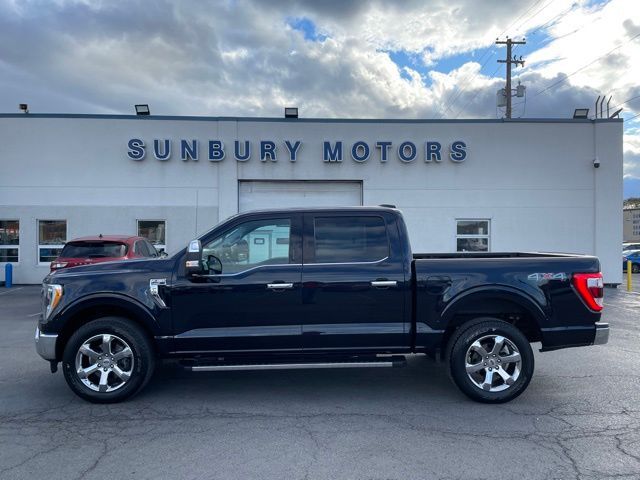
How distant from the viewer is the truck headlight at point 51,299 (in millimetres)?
5004

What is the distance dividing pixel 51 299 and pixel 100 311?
483mm

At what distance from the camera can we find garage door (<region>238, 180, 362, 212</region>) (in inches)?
651

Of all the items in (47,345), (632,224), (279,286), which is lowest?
(47,345)

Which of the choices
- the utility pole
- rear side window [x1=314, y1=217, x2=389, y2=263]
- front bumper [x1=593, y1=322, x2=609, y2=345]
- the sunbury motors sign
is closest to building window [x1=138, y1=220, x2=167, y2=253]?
the sunbury motors sign

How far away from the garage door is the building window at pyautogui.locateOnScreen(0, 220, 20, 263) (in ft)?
24.0

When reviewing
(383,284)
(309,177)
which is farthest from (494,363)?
(309,177)

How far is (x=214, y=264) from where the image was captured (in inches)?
199

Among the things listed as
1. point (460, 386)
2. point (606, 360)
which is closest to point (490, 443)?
point (460, 386)

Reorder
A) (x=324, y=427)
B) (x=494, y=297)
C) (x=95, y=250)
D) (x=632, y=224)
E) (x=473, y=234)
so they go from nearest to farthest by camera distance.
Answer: (x=324, y=427) → (x=494, y=297) → (x=95, y=250) → (x=473, y=234) → (x=632, y=224)

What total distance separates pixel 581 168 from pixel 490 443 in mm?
15376

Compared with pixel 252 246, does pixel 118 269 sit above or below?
below

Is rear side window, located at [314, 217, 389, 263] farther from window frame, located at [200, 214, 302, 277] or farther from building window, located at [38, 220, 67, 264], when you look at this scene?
building window, located at [38, 220, 67, 264]

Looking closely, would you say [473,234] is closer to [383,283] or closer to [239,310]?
[383,283]

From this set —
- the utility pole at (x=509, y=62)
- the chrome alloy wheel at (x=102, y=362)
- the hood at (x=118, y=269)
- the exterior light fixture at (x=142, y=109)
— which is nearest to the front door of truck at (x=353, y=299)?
the hood at (x=118, y=269)
